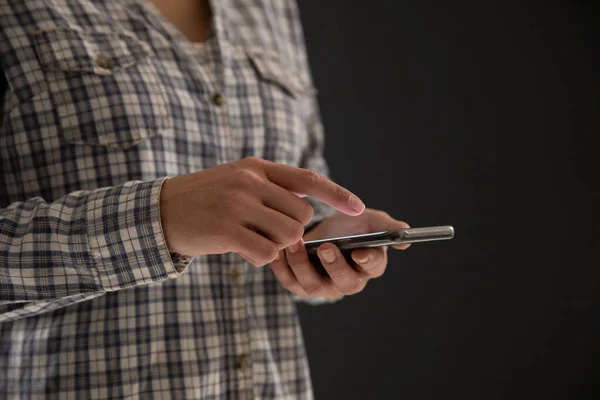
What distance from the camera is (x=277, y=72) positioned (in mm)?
1029

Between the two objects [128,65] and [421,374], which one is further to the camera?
[421,374]

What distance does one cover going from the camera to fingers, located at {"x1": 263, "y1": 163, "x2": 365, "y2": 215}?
2.09 ft

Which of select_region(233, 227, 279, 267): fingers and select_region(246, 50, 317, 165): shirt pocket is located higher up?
select_region(246, 50, 317, 165): shirt pocket

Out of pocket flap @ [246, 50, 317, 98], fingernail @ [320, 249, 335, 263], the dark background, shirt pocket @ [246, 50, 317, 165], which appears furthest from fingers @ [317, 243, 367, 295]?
the dark background

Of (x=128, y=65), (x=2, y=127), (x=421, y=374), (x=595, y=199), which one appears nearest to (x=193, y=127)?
(x=128, y=65)

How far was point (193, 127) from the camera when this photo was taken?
0.89m

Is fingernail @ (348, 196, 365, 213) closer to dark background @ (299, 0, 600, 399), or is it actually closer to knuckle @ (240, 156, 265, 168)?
knuckle @ (240, 156, 265, 168)

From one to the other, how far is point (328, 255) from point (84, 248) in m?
0.28

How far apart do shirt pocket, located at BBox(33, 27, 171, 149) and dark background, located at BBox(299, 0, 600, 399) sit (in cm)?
65

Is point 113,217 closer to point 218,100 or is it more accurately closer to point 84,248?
point 84,248

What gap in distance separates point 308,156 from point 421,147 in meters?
0.40

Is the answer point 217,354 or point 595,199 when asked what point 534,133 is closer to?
point 595,199

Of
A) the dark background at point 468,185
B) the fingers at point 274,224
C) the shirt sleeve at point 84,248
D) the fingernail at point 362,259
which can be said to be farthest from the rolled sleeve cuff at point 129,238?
the dark background at point 468,185

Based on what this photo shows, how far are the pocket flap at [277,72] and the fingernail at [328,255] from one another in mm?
393
